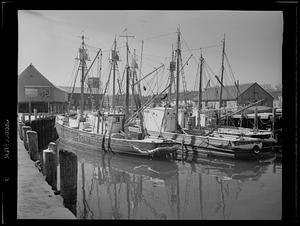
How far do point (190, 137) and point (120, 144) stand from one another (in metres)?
4.15

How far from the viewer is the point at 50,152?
693cm

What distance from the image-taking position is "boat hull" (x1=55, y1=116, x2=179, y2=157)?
13634 mm

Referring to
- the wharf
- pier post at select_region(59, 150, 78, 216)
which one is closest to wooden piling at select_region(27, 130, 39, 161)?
the wharf

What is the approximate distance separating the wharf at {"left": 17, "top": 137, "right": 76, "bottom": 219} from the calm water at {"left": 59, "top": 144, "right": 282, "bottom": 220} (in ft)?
3.85

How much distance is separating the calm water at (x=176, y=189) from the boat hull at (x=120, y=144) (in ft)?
1.46

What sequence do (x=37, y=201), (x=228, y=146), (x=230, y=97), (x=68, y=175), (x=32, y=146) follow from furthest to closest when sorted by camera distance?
(x=230, y=97) → (x=228, y=146) → (x=32, y=146) → (x=68, y=175) → (x=37, y=201)

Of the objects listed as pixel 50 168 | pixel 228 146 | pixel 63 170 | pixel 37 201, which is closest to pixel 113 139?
pixel 228 146

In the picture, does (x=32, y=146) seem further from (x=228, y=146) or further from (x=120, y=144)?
(x=228, y=146)

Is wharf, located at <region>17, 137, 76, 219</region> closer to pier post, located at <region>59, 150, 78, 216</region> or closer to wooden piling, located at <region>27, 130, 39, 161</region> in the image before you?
pier post, located at <region>59, 150, 78, 216</region>

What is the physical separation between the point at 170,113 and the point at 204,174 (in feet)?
19.9

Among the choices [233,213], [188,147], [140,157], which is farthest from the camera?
[188,147]

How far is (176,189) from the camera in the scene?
9.34 meters
